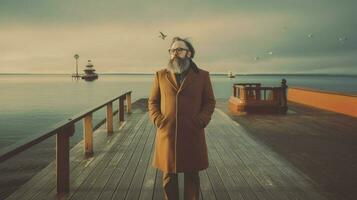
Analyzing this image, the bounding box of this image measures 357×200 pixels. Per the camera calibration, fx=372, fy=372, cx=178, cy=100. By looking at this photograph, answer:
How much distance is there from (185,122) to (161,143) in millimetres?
327

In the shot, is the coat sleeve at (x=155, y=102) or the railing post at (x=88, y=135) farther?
the railing post at (x=88, y=135)

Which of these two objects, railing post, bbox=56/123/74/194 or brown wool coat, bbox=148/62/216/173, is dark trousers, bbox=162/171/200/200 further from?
railing post, bbox=56/123/74/194

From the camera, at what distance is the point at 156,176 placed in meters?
5.36

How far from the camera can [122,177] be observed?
5305 mm

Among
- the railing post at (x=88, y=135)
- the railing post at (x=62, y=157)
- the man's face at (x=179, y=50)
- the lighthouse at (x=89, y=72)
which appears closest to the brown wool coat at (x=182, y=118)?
the man's face at (x=179, y=50)

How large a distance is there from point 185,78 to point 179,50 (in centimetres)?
26

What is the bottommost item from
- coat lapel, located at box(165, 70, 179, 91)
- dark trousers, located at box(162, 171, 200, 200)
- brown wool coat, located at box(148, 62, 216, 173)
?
dark trousers, located at box(162, 171, 200, 200)

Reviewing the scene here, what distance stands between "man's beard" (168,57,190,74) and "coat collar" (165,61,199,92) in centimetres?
7

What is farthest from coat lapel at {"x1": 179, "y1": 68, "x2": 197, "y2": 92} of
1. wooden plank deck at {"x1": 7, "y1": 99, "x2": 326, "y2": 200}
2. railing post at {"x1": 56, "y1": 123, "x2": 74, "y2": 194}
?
railing post at {"x1": 56, "y1": 123, "x2": 74, "y2": 194}

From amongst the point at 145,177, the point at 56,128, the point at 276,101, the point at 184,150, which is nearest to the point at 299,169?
the point at 145,177

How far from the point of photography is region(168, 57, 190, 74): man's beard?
3301 mm

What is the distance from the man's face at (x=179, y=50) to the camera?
10.8ft

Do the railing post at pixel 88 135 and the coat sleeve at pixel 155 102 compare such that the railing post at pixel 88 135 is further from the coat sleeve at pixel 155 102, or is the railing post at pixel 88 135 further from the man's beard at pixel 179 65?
the man's beard at pixel 179 65

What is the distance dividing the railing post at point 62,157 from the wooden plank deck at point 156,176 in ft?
0.38
